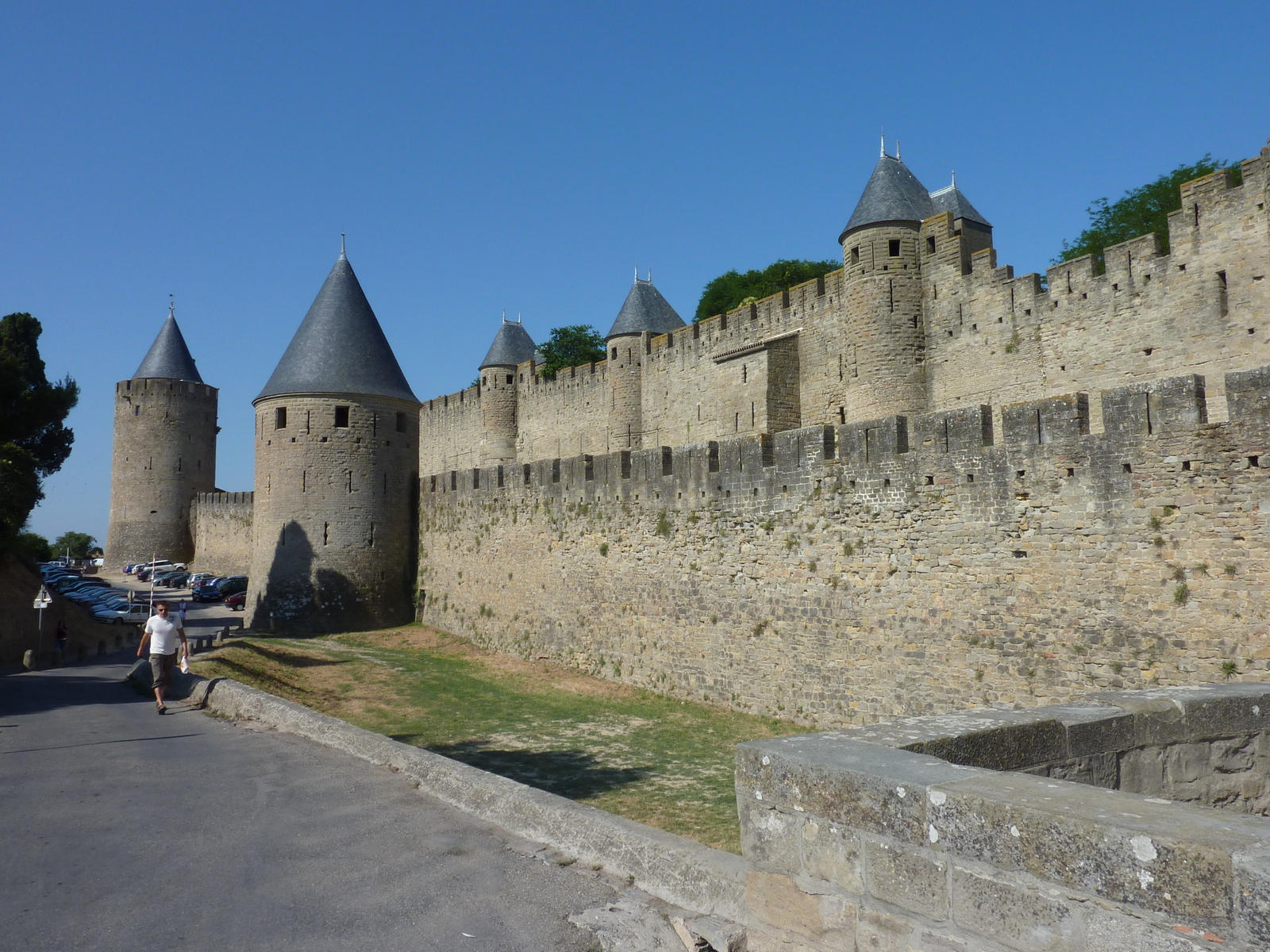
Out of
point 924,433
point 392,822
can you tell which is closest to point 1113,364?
point 924,433

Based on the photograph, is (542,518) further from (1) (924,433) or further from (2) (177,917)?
(2) (177,917)

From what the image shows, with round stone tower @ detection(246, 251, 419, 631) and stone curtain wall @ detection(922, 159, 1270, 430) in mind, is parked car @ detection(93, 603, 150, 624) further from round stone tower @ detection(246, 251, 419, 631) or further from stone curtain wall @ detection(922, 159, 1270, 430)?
stone curtain wall @ detection(922, 159, 1270, 430)

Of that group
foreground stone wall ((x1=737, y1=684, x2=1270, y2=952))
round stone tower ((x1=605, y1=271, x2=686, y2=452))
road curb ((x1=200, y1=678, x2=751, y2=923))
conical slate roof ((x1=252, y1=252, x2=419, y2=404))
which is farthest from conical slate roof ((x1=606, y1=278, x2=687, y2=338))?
foreground stone wall ((x1=737, y1=684, x2=1270, y2=952))

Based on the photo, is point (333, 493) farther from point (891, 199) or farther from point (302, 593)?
point (891, 199)

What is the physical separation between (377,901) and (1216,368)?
53.7 ft

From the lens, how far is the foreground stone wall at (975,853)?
194 centimetres

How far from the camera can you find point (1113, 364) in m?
16.7

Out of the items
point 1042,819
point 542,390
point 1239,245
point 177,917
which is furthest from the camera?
point 542,390

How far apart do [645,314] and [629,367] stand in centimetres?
286

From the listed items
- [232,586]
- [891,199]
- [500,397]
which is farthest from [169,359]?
[891,199]

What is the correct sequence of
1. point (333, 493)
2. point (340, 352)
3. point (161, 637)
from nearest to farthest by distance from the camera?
1. point (161, 637)
2. point (333, 493)
3. point (340, 352)

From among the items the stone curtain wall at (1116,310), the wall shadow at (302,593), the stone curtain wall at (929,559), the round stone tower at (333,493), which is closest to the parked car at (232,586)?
the round stone tower at (333,493)

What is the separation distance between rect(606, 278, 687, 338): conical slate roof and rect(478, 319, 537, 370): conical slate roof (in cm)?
605

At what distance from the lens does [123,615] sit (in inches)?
1049
